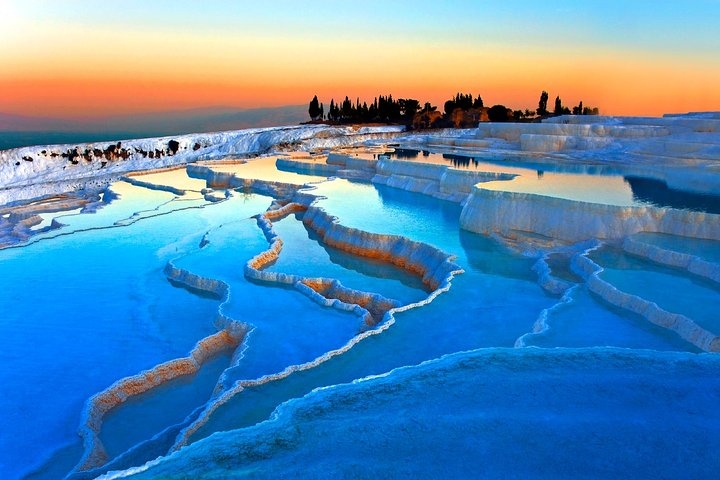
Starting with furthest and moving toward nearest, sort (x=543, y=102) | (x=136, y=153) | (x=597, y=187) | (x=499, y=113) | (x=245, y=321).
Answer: (x=543, y=102), (x=499, y=113), (x=136, y=153), (x=597, y=187), (x=245, y=321)

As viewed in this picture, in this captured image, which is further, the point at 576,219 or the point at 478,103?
the point at 478,103

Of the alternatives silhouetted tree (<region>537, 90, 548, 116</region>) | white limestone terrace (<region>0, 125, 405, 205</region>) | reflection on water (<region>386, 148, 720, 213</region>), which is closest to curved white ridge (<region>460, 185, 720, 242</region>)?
reflection on water (<region>386, 148, 720, 213</region>)

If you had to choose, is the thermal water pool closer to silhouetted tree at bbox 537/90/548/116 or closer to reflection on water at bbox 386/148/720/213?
reflection on water at bbox 386/148/720/213

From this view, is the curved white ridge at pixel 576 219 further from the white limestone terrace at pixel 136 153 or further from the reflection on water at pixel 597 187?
the white limestone terrace at pixel 136 153

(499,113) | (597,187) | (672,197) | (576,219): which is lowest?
(576,219)

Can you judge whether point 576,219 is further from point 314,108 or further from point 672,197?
point 314,108

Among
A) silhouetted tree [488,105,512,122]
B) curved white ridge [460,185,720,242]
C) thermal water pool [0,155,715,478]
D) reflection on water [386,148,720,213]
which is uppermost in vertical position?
silhouetted tree [488,105,512,122]

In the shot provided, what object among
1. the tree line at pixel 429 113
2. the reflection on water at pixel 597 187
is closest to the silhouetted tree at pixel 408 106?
the tree line at pixel 429 113

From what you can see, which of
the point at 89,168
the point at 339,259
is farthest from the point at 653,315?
the point at 89,168

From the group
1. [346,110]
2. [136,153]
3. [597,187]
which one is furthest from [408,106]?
[597,187]

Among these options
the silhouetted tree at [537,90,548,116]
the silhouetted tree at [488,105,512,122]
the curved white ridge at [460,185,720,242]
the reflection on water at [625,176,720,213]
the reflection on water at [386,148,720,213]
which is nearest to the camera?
the curved white ridge at [460,185,720,242]

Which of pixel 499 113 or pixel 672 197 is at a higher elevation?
pixel 499 113
